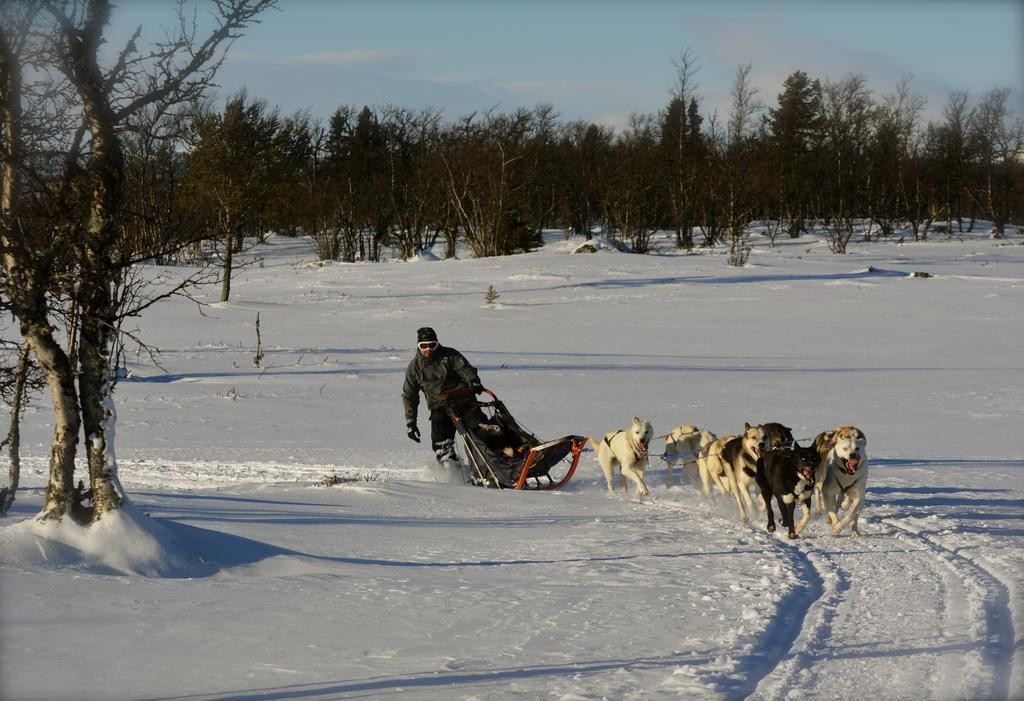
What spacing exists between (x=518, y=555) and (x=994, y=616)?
8.82ft

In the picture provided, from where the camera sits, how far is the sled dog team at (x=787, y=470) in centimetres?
724

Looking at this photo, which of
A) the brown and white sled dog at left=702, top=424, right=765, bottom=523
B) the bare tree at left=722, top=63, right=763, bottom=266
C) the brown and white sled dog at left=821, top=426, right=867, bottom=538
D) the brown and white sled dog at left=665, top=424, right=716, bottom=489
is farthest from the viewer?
the bare tree at left=722, top=63, right=763, bottom=266

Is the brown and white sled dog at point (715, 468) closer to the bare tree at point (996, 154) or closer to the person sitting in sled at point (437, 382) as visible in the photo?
the person sitting in sled at point (437, 382)

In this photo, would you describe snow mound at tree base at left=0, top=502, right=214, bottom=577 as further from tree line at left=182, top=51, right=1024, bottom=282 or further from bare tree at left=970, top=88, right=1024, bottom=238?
bare tree at left=970, top=88, right=1024, bottom=238

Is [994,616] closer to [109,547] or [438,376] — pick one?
[109,547]

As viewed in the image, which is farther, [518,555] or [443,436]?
[443,436]

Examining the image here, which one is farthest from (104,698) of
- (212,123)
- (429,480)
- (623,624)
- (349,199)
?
(349,199)

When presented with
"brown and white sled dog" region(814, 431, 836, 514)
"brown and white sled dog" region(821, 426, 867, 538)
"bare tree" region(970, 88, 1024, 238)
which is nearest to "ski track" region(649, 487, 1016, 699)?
"brown and white sled dog" region(821, 426, 867, 538)

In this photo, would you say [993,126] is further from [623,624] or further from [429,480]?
[623,624]

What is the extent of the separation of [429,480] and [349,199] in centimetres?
4280

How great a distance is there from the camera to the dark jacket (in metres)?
10.0

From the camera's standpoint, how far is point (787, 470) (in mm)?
7406

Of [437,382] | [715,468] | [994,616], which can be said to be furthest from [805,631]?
[437,382]

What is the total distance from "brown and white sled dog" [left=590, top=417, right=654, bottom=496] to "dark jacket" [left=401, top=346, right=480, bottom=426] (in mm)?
1453
